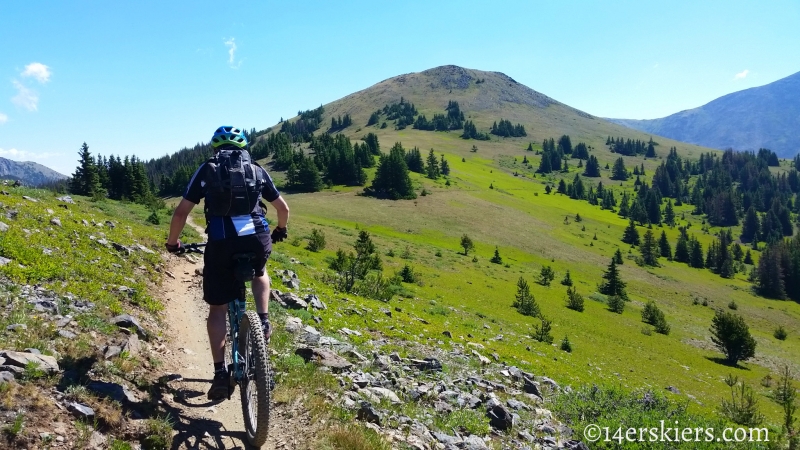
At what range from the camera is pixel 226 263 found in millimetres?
5383

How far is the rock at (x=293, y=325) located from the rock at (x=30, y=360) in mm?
5291

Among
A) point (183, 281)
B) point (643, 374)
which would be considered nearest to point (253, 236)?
point (183, 281)

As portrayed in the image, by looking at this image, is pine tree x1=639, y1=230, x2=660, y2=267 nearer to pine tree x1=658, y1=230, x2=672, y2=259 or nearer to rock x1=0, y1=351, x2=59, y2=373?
pine tree x1=658, y1=230, x2=672, y2=259

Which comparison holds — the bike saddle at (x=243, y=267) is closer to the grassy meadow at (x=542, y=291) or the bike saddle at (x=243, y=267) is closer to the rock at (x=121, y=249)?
the grassy meadow at (x=542, y=291)

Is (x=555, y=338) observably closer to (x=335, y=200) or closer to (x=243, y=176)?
(x=243, y=176)

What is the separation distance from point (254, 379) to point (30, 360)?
276 centimetres

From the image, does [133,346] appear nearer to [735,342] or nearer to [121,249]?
[121,249]

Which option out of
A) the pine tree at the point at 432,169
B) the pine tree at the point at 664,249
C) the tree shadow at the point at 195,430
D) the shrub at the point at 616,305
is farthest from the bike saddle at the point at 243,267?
the pine tree at the point at 664,249

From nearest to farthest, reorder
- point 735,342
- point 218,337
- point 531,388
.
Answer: point 218,337 → point 531,388 → point 735,342

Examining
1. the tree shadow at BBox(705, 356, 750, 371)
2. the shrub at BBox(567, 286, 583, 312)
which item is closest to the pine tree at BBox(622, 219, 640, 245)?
the shrub at BBox(567, 286, 583, 312)

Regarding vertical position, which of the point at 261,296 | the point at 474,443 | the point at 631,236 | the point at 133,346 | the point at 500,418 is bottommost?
the point at 631,236

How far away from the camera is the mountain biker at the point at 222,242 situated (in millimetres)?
5285

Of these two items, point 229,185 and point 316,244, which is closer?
point 229,185

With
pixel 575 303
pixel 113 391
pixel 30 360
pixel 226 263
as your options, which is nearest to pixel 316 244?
pixel 575 303
